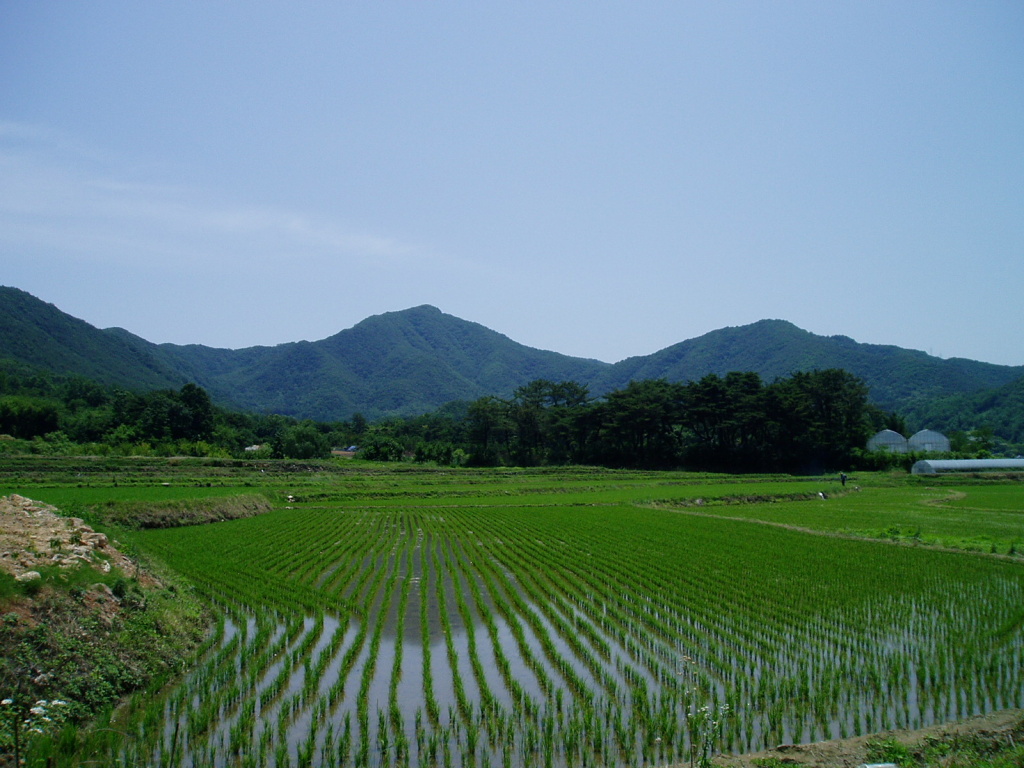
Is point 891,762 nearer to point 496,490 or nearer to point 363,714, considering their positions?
point 363,714

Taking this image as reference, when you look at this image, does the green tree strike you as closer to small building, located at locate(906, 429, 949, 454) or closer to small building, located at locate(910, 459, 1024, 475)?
small building, located at locate(910, 459, 1024, 475)

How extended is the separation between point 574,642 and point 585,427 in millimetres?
65300

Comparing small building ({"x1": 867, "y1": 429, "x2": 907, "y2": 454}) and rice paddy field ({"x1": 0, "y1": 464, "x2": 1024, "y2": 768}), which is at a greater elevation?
small building ({"x1": 867, "y1": 429, "x2": 907, "y2": 454})

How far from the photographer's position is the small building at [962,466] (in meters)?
49.5

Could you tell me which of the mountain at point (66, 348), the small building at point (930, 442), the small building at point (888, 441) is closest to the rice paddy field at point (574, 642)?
the small building at point (888, 441)

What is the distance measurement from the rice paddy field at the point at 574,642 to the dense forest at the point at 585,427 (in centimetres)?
4087

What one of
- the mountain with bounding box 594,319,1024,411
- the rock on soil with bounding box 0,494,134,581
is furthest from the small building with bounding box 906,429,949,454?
the rock on soil with bounding box 0,494,134,581

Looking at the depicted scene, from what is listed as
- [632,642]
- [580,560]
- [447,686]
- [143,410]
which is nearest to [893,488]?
[580,560]

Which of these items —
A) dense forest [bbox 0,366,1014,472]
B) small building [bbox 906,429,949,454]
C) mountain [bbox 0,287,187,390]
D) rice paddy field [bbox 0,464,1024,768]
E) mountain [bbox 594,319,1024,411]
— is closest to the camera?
rice paddy field [bbox 0,464,1024,768]

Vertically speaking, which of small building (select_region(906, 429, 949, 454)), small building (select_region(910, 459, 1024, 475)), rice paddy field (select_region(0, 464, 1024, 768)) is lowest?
rice paddy field (select_region(0, 464, 1024, 768))

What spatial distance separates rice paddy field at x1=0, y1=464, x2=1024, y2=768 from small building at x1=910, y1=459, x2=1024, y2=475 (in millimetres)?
31317

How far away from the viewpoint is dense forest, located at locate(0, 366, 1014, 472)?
202 feet

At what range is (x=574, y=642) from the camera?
9438mm

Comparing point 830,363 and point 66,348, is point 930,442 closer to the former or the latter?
point 830,363
